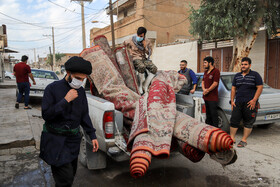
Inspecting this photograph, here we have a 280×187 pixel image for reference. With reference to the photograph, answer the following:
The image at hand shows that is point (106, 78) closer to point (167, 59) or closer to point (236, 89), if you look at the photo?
point (236, 89)

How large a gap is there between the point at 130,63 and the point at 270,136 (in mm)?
3806

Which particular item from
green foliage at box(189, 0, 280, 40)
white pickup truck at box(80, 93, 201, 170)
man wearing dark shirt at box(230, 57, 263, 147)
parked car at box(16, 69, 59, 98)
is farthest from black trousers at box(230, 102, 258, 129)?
parked car at box(16, 69, 59, 98)

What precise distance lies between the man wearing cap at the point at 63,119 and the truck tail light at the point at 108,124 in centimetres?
74

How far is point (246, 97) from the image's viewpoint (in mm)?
5027

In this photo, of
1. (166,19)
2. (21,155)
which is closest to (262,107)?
(21,155)

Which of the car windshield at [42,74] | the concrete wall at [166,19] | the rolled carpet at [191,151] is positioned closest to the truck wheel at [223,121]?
the rolled carpet at [191,151]

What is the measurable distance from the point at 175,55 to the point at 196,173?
16086mm

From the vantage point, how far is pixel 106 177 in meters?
3.79

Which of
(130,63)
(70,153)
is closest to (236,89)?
(130,63)

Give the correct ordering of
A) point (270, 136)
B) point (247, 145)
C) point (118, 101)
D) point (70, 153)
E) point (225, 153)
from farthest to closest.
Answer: point (270, 136) < point (247, 145) < point (118, 101) < point (225, 153) < point (70, 153)

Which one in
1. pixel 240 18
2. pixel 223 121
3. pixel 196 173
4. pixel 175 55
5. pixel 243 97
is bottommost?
pixel 196 173

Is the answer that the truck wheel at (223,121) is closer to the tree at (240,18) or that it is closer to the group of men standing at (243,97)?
the group of men standing at (243,97)

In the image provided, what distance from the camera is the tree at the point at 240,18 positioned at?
9.79m

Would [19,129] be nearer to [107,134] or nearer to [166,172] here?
[107,134]
